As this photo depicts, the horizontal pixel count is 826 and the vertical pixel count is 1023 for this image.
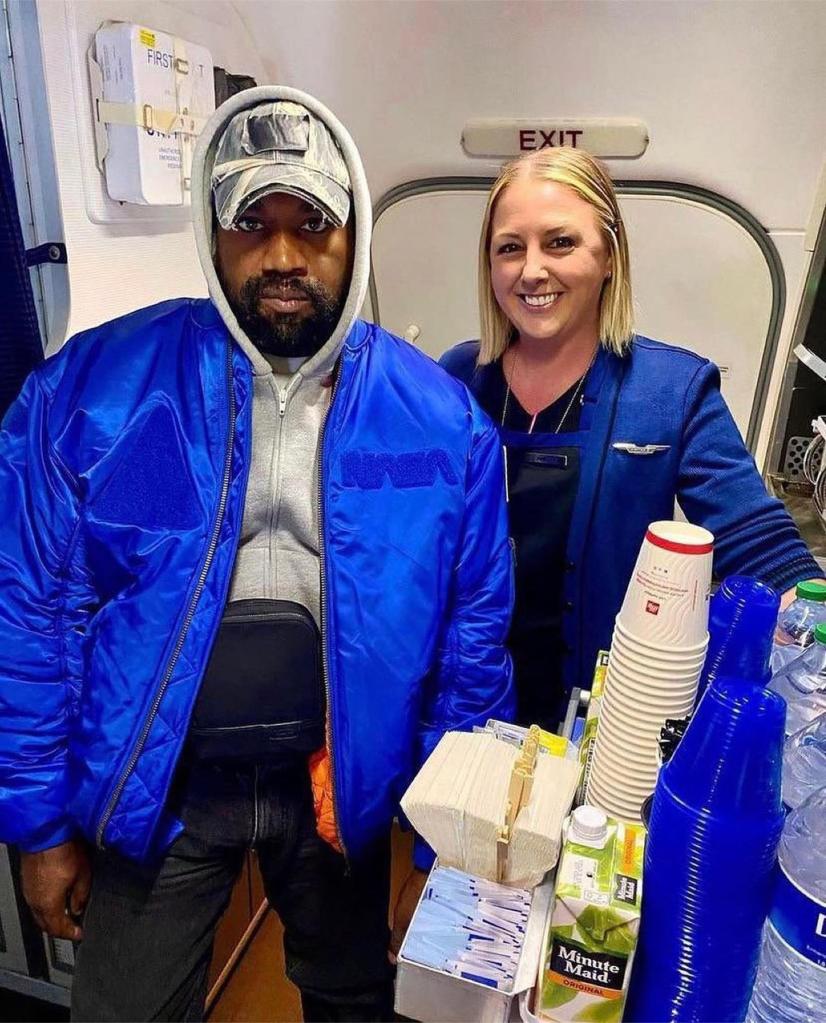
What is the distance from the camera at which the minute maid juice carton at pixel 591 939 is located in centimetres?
64

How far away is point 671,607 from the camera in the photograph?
0.79 m

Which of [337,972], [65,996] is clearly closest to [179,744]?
[337,972]

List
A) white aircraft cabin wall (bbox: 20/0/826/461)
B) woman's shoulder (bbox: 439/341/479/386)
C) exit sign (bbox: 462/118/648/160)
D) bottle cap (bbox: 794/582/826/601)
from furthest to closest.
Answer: exit sign (bbox: 462/118/648/160) → white aircraft cabin wall (bbox: 20/0/826/461) → woman's shoulder (bbox: 439/341/479/386) → bottle cap (bbox: 794/582/826/601)

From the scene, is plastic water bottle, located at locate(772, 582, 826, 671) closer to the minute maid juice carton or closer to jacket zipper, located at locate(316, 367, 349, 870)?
the minute maid juice carton

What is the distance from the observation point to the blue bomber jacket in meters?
1.12

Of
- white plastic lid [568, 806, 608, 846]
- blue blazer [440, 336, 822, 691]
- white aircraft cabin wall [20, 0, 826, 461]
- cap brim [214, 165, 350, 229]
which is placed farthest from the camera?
white aircraft cabin wall [20, 0, 826, 461]

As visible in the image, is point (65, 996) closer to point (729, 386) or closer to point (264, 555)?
point (264, 555)

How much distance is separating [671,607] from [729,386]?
1.64 metres

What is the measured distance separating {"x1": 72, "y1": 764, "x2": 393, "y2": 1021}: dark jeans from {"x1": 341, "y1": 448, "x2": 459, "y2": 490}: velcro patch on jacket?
51 centimetres

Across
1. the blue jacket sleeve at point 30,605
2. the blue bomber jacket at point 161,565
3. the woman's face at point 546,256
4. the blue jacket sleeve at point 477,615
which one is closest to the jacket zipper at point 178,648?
the blue bomber jacket at point 161,565

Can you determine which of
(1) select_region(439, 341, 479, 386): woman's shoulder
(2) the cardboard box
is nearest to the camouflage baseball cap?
(1) select_region(439, 341, 479, 386): woman's shoulder

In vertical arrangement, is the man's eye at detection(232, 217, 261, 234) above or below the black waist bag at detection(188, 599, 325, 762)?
above

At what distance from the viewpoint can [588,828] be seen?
713mm

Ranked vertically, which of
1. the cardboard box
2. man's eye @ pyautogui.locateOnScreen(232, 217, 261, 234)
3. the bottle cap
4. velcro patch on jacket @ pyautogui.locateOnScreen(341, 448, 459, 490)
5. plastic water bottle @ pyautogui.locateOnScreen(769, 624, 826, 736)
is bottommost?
the cardboard box
